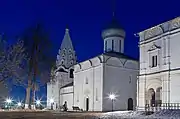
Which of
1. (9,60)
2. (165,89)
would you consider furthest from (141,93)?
(9,60)

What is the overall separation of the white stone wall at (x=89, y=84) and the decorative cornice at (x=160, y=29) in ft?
26.5

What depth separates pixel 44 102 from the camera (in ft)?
176

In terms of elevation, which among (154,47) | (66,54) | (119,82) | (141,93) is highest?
(66,54)

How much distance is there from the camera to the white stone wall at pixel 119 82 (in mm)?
34656

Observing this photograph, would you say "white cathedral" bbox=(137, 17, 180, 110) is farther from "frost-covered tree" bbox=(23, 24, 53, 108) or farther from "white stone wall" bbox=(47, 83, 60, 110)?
"white stone wall" bbox=(47, 83, 60, 110)

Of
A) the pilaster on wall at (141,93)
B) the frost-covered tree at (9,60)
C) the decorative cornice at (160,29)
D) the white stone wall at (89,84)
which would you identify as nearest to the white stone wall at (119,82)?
the white stone wall at (89,84)

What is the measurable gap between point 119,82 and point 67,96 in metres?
12.4

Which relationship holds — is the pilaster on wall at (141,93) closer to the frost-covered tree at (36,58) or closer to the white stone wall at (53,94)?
the frost-covered tree at (36,58)

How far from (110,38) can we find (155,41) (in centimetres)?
1388

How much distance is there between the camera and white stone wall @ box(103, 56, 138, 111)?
3466 cm

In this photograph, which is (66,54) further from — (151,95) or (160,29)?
(160,29)

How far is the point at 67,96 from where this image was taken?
149 feet

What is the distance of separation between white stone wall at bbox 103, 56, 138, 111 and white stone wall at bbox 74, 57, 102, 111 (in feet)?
2.73

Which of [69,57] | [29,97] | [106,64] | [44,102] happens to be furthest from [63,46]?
[29,97]
